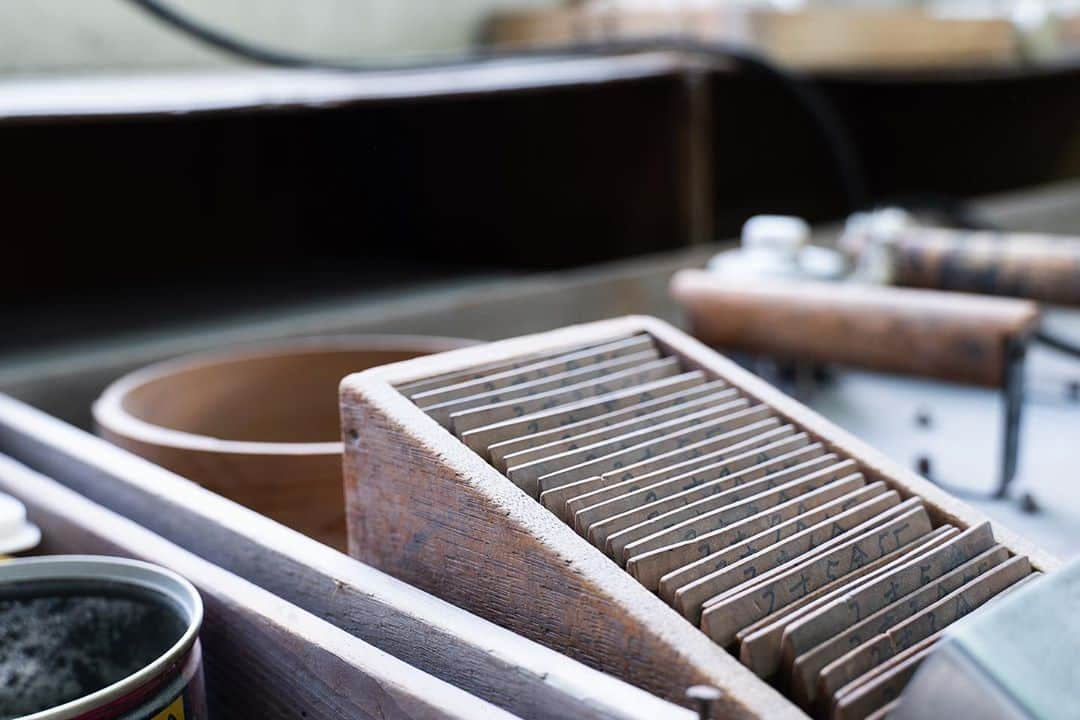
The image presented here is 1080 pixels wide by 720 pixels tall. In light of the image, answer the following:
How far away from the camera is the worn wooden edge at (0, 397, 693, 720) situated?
22.3 inches

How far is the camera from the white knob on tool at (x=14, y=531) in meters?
0.84

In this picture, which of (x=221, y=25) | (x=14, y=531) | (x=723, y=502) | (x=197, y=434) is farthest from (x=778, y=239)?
(x=221, y=25)

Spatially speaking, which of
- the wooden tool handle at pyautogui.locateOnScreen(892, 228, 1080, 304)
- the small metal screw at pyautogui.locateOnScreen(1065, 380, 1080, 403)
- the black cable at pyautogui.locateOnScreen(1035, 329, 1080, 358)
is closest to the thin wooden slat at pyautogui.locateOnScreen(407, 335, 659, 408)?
the wooden tool handle at pyautogui.locateOnScreen(892, 228, 1080, 304)

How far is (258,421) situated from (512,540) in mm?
694

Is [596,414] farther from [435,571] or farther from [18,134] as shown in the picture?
[18,134]

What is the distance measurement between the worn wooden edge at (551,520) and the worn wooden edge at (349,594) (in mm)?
37

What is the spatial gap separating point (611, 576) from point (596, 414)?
0.18 m

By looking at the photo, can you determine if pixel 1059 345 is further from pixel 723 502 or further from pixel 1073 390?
pixel 723 502

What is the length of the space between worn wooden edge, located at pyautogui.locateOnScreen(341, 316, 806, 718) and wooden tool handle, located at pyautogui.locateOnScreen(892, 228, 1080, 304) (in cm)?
75

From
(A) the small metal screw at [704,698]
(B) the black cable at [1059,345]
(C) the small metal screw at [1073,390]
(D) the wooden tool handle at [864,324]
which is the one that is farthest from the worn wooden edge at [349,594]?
(C) the small metal screw at [1073,390]

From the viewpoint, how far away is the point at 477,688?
0.62m

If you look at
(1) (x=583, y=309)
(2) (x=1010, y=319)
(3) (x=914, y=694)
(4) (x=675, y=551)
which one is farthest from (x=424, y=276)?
(3) (x=914, y=694)

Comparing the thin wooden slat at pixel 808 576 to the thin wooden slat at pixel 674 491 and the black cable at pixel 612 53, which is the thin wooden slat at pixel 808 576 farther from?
the black cable at pixel 612 53

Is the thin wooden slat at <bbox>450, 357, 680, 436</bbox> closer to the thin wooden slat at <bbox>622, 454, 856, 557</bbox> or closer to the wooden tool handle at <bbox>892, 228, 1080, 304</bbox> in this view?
the thin wooden slat at <bbox>622, 454, 856, 557</bbox>
